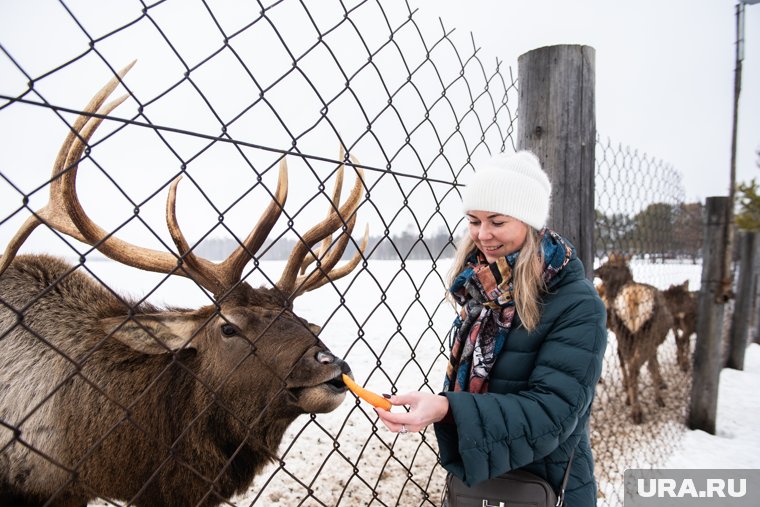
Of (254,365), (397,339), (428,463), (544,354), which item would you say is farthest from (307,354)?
(397,339)

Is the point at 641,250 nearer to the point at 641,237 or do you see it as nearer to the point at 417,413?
the point at 641,237

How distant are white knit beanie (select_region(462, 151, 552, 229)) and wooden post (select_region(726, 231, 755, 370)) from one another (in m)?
7.45

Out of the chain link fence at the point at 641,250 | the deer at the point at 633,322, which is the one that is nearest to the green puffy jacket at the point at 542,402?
the chain link fence at the point at 641,250

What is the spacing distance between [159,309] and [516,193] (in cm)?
201

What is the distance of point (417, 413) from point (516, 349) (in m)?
0.50

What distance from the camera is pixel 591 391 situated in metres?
1.49

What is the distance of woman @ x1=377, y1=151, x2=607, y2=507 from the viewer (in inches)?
53.4

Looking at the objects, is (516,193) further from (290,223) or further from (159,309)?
(159,309)

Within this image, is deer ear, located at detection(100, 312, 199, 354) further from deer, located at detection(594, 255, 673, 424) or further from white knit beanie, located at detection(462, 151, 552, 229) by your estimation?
deer, located at detection(594, 255, 673, 424)

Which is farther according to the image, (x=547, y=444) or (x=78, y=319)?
(x=78, y=319)

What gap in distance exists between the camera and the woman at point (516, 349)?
1356mm

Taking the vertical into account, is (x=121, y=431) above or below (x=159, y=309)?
below

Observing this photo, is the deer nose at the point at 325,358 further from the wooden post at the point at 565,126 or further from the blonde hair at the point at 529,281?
the wooden post at the point at 565,126

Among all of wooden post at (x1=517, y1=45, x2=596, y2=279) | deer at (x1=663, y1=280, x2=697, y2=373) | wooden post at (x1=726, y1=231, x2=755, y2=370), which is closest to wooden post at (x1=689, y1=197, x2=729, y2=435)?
wooden post at (x1=726, y1=231, x2=755, y2=370)
